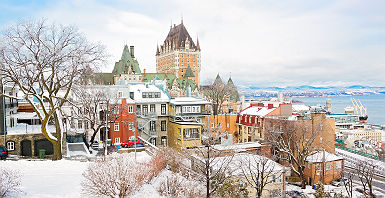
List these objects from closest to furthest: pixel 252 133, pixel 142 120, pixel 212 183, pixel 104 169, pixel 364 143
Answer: pixel 104 169
pixel 212 183
pixel 142 120
pixel 252 133
pixel 364 143

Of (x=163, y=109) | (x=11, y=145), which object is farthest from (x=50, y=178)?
(x=163, y=109)

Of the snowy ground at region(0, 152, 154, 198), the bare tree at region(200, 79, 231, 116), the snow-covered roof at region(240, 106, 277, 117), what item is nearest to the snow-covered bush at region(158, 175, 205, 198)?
the snowy ground at region(0, 152, 154, 198)

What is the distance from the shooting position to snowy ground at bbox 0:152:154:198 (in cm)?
1412

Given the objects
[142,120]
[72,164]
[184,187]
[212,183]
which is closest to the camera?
[184,187]

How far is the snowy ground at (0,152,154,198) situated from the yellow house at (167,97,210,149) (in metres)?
15.4

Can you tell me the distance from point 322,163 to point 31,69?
98.1 feet

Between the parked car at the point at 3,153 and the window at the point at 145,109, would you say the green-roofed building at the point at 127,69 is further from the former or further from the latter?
the parked car at the point at 3,153

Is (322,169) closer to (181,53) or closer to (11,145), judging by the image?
(11,145)

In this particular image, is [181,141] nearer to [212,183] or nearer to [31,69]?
[212,183]

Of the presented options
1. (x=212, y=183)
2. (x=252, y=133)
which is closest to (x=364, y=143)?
(x=252, y=133)

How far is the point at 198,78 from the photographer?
490ft

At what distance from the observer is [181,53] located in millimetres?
141500

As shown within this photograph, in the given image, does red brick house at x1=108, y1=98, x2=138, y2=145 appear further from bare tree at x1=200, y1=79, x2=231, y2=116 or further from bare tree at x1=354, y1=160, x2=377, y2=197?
bare tree at x1=354, y1=160, x2=377, y2=197

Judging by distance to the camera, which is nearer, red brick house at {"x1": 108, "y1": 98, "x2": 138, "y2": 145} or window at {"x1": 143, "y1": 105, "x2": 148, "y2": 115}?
red brick house at {"x1": 108, "y1": 98, "x2": 138, "y2": 145}
